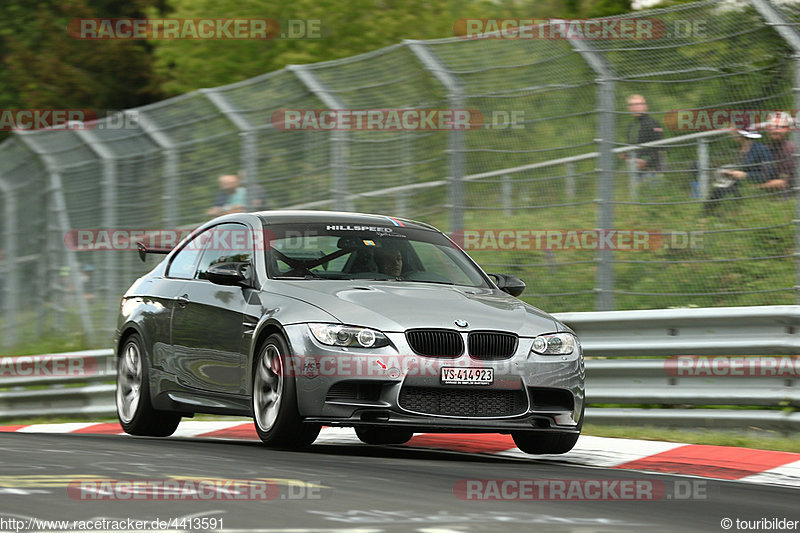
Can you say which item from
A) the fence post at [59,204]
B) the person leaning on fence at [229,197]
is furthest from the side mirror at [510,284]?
the fence post at [59,204]

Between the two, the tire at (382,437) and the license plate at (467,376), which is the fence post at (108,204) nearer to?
the tire at (382,437)

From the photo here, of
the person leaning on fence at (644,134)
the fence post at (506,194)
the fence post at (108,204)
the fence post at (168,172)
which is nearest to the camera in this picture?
the person leaning on fence at (644,134)

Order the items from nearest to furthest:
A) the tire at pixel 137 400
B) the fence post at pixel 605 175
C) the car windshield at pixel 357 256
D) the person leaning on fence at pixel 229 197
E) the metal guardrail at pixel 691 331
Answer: the car windshield at pixel 357 256
the metal guardrail at pixel 691 331
the tire at pixel 137 400
the fence post at pixel 605 175
the person leaning on fence at pixel 229 197

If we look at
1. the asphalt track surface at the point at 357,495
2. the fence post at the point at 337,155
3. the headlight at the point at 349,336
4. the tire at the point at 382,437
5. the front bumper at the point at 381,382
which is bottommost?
the tire at the point at 382,437

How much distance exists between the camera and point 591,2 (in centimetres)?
3509

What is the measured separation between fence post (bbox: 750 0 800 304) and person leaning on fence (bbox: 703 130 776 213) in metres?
0.24

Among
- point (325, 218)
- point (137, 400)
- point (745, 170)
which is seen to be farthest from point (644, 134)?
point (137, 400)

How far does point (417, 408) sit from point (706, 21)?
424 cm

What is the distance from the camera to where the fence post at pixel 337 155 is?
13750 millimetres

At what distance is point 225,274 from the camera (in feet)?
30.7

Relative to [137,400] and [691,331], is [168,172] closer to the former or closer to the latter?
[137,400]

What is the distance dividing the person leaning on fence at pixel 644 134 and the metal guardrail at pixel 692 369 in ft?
3.89

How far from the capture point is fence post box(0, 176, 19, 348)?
1919 cm

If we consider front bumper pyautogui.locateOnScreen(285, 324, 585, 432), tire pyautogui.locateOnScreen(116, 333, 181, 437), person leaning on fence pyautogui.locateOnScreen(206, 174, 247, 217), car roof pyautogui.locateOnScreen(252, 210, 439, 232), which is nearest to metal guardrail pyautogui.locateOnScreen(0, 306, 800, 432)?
car roof pyautogui.locateOnScreen(252, 210, 439, 232)
